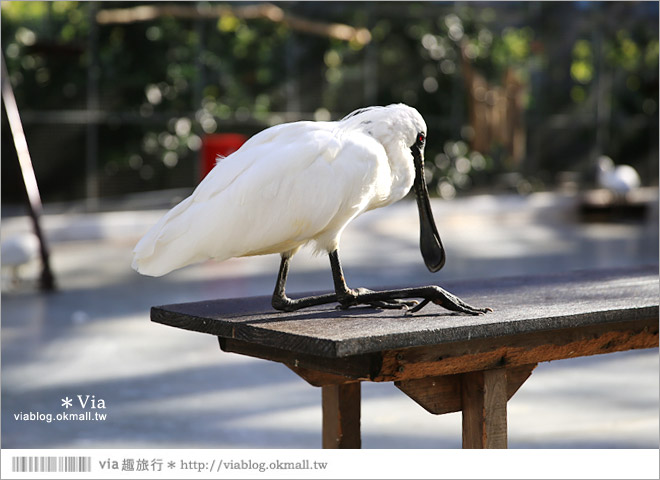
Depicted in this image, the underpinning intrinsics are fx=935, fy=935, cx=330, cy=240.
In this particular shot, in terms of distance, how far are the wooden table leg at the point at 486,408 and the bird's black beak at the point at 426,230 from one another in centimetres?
29

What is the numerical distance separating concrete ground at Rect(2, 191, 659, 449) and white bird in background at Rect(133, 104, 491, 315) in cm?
58

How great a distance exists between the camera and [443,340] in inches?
79.7

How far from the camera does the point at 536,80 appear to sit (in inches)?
510

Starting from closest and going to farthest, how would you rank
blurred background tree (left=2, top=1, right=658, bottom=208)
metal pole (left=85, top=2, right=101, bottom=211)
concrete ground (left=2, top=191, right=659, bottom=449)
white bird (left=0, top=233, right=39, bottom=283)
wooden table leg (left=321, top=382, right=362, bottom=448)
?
wooden table leg (left=321, top=382, right=362, bottom=448) → concrete ground (left=2, top=191, right=659, bottom=449) → white bird (left=0, top=233, right=39, bottom=283) → blurred background tree (left=2, top=1, right=658, bottom=208) → metal pole (left=85, top=2, right=101, bottom=211)

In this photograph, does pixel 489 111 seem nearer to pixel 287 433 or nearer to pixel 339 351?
pixel 287 433

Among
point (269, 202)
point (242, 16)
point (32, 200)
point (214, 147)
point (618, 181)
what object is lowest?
point (618, 181)

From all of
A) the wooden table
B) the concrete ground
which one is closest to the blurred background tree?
the concrete ground

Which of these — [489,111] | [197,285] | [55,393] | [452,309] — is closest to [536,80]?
[489,111]

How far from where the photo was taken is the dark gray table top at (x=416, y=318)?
1.96 m

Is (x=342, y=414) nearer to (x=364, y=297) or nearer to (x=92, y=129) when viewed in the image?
(x=364, y=297)

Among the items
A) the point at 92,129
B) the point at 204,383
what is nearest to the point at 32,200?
the point at 204,383

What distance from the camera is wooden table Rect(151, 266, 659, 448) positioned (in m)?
2.03

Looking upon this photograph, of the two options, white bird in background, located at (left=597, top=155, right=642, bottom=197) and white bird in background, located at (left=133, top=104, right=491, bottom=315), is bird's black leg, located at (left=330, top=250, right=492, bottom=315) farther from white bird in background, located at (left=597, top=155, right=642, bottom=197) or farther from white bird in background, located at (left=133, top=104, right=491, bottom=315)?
white bird in background, located at (left=597, top=155, right=642, bottom=197)

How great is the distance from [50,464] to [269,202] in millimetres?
746
